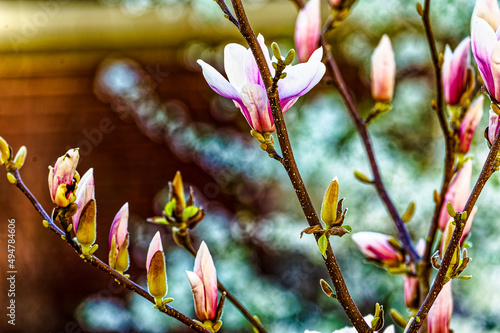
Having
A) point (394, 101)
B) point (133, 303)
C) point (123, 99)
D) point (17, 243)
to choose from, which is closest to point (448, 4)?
point (394, 101)

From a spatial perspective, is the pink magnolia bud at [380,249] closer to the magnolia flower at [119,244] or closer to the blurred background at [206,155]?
the magnolia flower at [119,244]

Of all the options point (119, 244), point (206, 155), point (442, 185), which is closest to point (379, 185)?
point (442, 185)

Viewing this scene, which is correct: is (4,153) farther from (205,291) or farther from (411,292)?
(411,292)

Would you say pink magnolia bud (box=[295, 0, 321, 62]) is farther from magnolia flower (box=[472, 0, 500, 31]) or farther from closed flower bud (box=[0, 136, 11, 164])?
closed flower bud (box=[0, 136, 11, 164])

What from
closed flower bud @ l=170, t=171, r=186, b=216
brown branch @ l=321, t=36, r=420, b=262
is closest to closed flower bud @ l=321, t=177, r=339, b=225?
closed flower bud @ l=170, t=171, r=186, b=216

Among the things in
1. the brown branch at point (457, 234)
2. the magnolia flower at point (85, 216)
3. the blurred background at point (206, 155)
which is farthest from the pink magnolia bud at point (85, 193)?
the blurred background at point (206, 155)

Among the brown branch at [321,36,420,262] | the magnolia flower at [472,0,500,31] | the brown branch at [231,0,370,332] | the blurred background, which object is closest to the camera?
the brown branch at [231,0,370,332]
